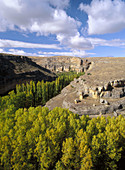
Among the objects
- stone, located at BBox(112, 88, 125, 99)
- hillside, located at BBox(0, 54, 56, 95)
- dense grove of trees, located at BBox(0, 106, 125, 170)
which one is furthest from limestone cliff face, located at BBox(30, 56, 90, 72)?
dense grove of trees, located at BBox(0, 106, 125, 170)

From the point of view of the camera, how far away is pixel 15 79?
86812 millimetres

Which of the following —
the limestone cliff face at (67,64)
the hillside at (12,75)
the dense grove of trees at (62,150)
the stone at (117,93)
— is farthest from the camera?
the limestone cliff face at (67,64)

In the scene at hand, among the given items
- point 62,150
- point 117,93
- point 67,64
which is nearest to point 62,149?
point 62,150

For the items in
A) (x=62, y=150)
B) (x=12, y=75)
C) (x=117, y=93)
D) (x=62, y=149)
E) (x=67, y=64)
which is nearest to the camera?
(x=62, y=150)

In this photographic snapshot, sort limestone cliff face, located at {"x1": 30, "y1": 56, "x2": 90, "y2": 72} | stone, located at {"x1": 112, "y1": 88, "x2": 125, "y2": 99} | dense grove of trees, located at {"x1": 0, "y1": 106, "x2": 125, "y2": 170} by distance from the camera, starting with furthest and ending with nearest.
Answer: limestone cliff face, located at {"x1": 30, "y1": 56, "x2": 90, "y2": 72}
stone, located at {"x1": 112, "y1": 88, "x2": 125, "y2": 99}
dense grove of trees, located at {"x1": 0, "y1": 106, "x2": 125, "y2": 170}

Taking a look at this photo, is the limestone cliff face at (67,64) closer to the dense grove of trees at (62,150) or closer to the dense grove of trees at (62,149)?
the dense grove of trees at (62,149)

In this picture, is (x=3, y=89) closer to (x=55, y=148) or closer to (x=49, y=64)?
(x=55, y=148)

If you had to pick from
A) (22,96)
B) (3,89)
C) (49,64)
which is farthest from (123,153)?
(49,64)

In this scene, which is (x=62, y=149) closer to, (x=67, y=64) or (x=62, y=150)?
(x=62, y=150)

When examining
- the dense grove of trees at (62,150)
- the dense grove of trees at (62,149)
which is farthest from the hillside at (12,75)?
the dense grove of trees at (62,150)

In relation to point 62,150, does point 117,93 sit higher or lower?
higher

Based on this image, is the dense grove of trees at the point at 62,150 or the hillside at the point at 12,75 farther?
the hillside at the point at 12,75

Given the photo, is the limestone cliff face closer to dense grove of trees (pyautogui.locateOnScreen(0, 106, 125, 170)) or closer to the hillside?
the hillside

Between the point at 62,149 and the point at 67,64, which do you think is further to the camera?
the point at 67,64
